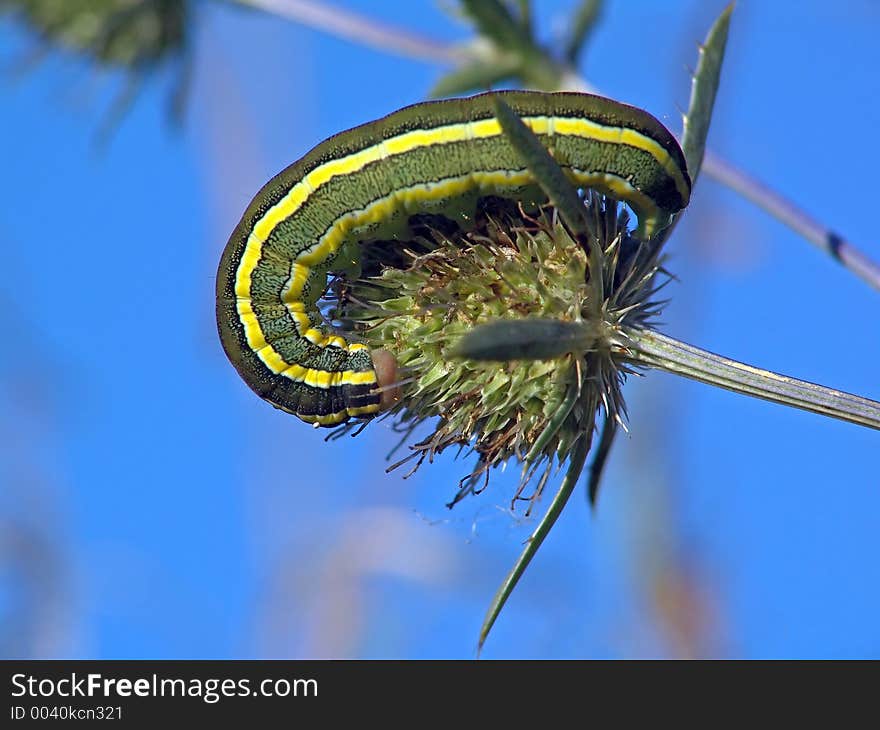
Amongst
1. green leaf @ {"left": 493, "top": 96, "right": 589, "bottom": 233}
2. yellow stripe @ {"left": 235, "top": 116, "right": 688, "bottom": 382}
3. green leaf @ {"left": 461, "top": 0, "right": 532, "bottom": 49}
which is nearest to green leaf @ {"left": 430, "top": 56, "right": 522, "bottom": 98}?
green leaf @ {"left": 461, "top": 0, "right": 532, "bottom": 49}

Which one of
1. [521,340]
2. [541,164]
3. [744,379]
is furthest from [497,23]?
[521,340]

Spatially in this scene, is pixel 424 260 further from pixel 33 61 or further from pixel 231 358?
pixel 33 61

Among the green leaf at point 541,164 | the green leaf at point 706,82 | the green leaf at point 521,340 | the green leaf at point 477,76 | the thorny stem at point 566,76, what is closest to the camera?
the green leaf at point 521,340

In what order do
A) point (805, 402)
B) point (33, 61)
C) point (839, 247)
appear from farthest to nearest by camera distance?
point (33, 61) < point (839, 247) < point (805, 402)

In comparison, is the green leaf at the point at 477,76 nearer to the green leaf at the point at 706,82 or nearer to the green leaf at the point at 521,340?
the green leaf at the point at 706,82

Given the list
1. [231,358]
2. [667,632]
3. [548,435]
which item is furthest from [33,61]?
[667,632]

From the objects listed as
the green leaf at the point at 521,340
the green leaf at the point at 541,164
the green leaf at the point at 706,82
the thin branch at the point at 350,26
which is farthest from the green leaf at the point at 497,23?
the green leaf at the point at 521,340

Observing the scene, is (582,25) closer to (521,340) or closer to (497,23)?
(497,23)
